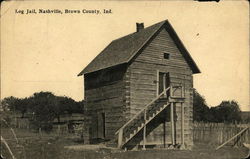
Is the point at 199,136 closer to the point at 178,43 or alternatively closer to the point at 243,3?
the point at 178,43

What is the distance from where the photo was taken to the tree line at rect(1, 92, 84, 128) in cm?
4869

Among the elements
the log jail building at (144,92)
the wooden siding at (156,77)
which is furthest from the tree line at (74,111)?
the wooden siding at (156,77)

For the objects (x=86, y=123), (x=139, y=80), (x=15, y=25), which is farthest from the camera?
(x=86, y=123)

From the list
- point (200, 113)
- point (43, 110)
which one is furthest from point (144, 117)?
point (43, 110)

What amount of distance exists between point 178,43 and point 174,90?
3807mm

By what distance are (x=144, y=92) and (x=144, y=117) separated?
215 cm

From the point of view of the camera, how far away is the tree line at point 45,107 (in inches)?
1917

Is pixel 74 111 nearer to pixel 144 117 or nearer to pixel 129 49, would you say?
pixel 129 49

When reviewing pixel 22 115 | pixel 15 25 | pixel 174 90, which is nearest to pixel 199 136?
pixel 174 90

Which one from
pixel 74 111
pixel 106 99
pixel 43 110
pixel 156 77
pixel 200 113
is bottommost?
pixel 200 113

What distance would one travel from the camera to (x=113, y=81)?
966 inches

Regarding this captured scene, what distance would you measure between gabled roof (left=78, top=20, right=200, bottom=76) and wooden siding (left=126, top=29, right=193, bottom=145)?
1.51 ft

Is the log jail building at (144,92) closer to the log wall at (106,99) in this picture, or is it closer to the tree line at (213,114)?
the log wall at (106,99)

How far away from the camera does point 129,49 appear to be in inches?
970
